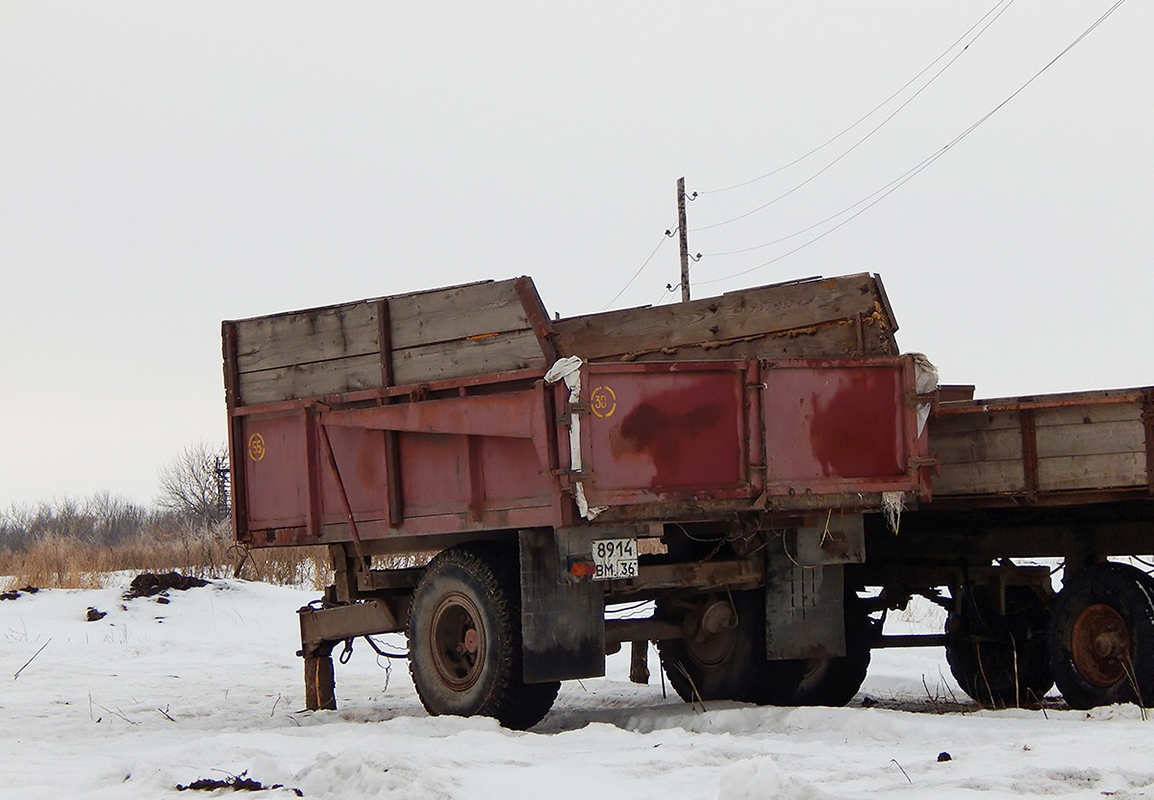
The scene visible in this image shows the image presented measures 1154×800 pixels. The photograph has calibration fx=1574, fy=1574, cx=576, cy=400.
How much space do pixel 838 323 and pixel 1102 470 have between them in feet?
5.87

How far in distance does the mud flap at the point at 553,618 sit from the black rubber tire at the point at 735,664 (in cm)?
122

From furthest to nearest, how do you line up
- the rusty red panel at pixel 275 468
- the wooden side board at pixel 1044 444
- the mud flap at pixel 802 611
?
the rusty red panel at pixel 275 468
the mud flap at pixel 802 611
the wooden side board at pixel 1044 444

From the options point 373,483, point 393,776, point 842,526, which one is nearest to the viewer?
point 393,776

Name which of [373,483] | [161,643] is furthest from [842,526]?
[161,643]

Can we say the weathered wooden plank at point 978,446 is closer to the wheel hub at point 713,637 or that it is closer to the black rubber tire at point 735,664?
the black rubber tire at point 735,664

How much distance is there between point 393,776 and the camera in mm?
6355

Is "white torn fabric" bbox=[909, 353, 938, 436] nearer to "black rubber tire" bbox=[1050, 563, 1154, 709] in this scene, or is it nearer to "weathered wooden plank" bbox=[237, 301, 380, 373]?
"black rubber tire" bbox=[1050, 563, 1154, 709]

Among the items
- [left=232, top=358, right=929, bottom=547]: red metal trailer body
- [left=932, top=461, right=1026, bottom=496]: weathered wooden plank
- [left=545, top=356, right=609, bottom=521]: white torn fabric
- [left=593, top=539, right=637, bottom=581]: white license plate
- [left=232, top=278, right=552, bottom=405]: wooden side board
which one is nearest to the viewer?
[left=545, top=356, right=609, bottom=521]: white torn fabric

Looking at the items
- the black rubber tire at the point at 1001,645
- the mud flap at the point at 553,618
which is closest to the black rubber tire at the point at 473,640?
the mud flap at the point at 553,618

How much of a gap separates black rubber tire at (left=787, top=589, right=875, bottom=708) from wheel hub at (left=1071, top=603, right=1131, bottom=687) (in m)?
1.50

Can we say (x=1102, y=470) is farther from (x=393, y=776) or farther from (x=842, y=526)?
(x=393, y=776)

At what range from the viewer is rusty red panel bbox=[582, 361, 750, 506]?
8383 millimetres

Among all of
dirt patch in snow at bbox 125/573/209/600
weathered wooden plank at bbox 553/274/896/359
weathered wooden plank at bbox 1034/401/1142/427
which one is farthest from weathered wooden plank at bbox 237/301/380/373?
dirt patch in snow at bbox 125/573/209/600

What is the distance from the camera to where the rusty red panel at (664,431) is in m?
8.38
